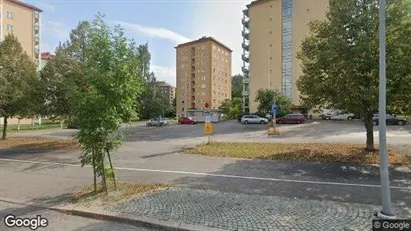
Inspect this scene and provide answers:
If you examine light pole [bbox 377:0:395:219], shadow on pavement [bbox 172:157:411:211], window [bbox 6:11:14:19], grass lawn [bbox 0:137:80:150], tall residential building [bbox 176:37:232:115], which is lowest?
shadow on pavement [bbox 172:157:411:211]

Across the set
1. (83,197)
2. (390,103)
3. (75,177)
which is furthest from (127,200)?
(390,103)

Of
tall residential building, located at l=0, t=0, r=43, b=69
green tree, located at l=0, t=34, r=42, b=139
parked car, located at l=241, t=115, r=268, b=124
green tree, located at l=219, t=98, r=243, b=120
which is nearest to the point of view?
green tree, located at l=0, t=34, r=42, b=139

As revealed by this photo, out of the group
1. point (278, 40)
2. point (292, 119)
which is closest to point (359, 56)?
point (292, 119)

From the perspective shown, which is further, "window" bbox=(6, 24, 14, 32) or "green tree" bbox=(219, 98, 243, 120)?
"green tree" bbox=(219, 98, 243, 120)

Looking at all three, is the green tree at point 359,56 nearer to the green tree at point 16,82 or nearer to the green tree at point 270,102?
the green tree at point 16,82

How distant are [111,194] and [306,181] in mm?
5494

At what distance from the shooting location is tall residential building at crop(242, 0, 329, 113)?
54812 mm

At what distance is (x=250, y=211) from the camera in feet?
19.8

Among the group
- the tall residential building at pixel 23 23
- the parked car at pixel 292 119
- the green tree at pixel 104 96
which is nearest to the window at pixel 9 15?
the tall residential building at pixel 23 23

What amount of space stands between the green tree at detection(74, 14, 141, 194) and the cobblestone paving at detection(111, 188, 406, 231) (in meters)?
1.58

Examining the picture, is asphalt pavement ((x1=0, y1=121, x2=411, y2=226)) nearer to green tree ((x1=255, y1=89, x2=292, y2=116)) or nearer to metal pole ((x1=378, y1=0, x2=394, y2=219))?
metal pole ((x1=378, y1=0, x2=394, y2=219))

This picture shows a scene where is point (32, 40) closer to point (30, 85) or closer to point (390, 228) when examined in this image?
point (30, 85)

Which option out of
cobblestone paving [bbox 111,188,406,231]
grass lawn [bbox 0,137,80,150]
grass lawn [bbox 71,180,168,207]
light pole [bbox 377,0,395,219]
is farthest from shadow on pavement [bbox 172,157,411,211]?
grass lawn [bbox 0,137,80,150]

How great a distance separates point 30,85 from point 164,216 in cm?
1660
